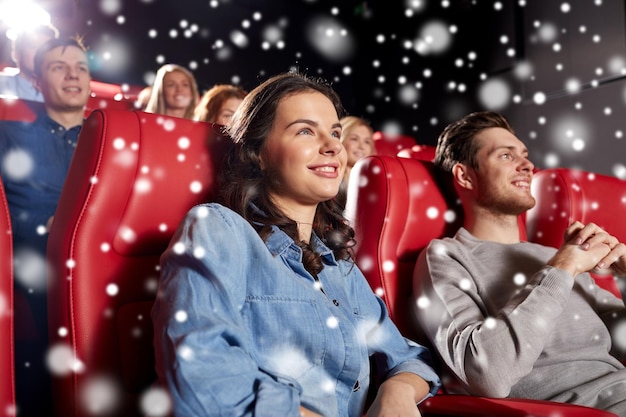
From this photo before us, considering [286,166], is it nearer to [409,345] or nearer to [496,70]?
[409,345]

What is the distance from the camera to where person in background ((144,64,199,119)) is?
263 cm

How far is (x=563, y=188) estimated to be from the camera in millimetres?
1866

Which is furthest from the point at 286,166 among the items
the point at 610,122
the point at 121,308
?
the point at 610,122

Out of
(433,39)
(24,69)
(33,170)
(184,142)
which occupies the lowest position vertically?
(33,170)

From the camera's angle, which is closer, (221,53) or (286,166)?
(286,166)

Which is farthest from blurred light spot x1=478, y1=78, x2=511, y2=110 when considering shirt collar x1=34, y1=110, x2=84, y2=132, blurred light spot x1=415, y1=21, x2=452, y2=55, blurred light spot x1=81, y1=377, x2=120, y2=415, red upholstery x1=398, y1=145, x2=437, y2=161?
blurred light spot x1=81, y1=377, x2=120, y2=415

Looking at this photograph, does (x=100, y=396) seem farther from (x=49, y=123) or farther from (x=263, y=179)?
(x=49, y=123)

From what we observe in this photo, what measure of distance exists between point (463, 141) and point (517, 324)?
650mm

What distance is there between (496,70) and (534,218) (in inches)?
90.9

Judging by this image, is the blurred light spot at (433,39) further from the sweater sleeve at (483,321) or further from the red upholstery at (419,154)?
the sweater sleeve at (483,321)

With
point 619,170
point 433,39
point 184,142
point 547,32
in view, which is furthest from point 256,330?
point 433,39

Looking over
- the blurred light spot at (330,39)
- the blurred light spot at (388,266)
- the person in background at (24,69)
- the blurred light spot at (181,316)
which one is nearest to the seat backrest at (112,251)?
the blurred light spot at (181,316)

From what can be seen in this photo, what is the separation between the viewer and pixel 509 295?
54.1 inches

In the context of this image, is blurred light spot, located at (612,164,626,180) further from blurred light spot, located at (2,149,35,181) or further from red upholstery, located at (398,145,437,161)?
blurred light spot, located at (2,149,35,181)
